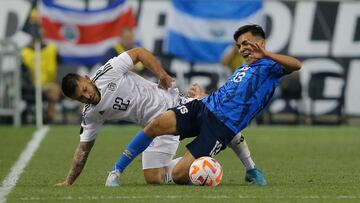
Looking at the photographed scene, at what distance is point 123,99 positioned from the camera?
36.5ft

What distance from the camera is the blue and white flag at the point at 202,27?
2364cm

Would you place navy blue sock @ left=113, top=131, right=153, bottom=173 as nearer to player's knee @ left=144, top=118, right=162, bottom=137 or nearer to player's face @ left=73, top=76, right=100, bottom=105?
player's knee @ left=144, top=118, right=162, bottom=137

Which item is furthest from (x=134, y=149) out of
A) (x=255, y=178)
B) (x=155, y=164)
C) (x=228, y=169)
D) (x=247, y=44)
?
(x=228, y=169)

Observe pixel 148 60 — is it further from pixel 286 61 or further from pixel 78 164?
pixel 286 61

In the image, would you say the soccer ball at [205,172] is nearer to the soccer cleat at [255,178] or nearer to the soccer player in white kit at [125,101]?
the soccer cleat at [255,178]

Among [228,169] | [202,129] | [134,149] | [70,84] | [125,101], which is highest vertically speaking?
[70,84]

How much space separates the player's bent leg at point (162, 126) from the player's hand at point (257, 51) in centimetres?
111

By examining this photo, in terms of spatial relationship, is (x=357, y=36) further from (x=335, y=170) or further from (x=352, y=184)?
(x=352, y=184)

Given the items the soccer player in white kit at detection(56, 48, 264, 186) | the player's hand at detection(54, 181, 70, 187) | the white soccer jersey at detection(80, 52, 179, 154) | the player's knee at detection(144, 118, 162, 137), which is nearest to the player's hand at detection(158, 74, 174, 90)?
the soccer player in white kit at detection(56, 48, 264, 186)

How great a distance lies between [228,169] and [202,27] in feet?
36.1

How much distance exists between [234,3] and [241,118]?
515 inches

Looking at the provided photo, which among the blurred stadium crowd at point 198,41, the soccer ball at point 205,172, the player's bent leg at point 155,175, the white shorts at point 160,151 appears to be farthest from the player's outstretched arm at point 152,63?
the blurred stadium crowd at point 198,41

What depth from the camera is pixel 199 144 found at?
10.8 m

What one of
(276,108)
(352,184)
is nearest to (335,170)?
(352,184)
